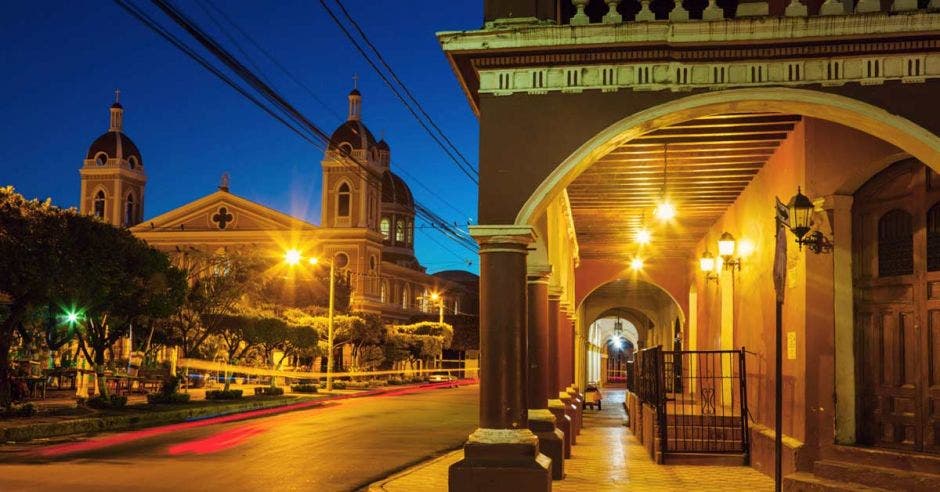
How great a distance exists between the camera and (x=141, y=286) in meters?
23.5

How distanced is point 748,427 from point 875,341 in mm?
4078

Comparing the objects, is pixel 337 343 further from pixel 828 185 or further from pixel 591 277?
pixel 828 185

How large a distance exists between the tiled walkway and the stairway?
1395mm

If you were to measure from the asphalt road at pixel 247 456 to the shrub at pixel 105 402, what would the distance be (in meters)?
3.08

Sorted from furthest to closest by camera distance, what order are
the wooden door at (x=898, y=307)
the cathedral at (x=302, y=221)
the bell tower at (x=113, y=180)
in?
the bell tower at (x=113, y=180), the cathedral at (x=302, y=221), the wooden door at (x=898, y=307)

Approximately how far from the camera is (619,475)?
12797mm

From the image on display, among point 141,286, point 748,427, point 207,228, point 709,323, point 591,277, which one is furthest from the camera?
point 207,228

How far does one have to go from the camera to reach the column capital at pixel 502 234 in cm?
917

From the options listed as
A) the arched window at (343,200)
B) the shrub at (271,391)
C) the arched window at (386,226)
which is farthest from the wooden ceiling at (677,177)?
the arched window at (386,226)

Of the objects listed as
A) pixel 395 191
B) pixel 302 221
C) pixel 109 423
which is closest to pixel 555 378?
pixel 109 423

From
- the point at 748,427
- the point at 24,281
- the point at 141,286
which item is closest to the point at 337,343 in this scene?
the point at 141,286

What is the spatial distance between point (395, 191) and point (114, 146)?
82.7ft

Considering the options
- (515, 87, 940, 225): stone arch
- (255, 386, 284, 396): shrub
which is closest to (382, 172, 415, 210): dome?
(255, 386, 284, 396): shrub

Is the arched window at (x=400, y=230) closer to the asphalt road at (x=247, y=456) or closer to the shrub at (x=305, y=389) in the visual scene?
the shrub at (x=305, y=389)
